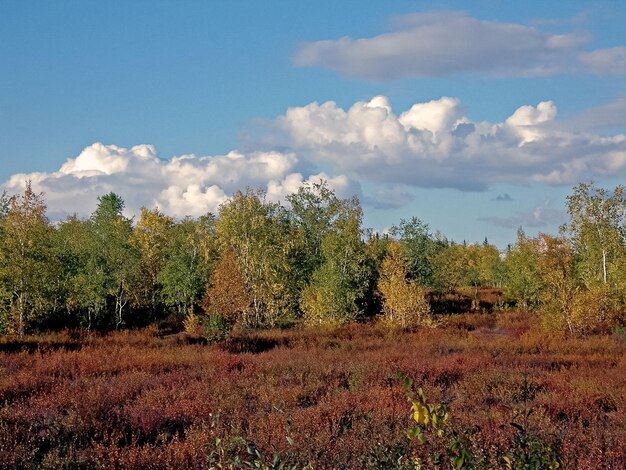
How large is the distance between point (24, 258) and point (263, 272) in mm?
17031

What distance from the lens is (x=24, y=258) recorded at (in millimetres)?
32344

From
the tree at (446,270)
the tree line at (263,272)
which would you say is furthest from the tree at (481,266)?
the tree line at (263,272)

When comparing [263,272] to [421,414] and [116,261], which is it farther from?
[421,414]

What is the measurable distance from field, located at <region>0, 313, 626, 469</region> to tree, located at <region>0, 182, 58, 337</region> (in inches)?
308

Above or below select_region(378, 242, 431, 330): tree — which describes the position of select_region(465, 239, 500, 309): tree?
above

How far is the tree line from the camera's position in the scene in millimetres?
32781

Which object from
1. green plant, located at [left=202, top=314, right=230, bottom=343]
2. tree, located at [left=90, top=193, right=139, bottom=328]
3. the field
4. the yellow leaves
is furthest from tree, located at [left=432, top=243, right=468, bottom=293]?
the yellow leaves

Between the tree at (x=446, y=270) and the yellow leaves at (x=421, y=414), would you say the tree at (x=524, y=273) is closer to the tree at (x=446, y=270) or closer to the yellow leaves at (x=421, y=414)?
the tree at (x=446, y=270)

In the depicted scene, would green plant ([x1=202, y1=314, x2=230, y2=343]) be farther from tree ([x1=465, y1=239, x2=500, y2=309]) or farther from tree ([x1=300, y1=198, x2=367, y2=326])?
tree ([x1=465, y1=239, x2=500, y2=309])

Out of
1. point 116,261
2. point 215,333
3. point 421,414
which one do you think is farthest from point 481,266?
point 421,414

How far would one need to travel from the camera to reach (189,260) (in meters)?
50.2

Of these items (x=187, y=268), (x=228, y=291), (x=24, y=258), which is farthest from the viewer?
(x=187, y=268)

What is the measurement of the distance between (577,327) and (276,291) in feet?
66.0

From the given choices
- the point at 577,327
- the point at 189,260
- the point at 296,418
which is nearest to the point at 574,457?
the point at 296,418
